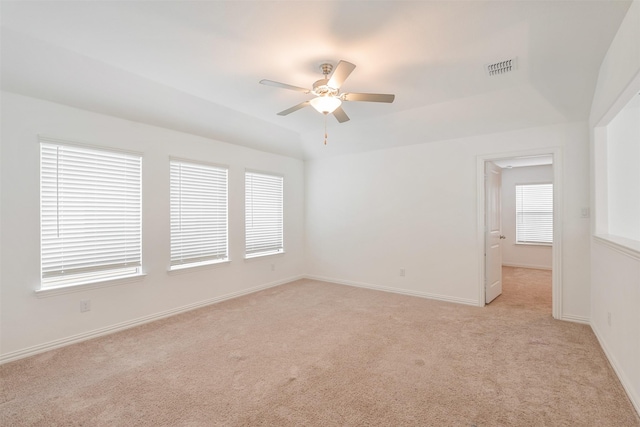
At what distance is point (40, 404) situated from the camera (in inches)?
84.4

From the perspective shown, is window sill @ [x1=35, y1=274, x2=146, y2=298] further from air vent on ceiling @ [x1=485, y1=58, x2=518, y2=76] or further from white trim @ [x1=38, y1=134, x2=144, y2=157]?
air vent on ceiling @ [x1=485, y1=58, x2=518, y2=76]

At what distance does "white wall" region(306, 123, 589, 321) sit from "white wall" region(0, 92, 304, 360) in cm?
149

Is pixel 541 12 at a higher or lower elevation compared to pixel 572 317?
higher

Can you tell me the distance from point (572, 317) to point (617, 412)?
196cm

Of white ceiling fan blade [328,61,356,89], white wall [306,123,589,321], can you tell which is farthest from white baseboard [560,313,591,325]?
white ceiling fan blade [328,61,356,89]

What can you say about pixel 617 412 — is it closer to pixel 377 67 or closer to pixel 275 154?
pixel 377 67

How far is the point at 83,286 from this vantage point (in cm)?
321

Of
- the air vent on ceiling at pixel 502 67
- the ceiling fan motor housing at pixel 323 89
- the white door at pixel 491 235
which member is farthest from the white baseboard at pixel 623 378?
the ceiling fan motor housing at pixel 323 89

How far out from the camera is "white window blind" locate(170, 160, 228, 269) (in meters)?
4.12

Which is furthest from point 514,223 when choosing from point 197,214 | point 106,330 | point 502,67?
point 106,330

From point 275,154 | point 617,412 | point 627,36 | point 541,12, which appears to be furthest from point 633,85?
point 275,154

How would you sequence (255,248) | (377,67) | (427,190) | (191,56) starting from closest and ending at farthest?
(191,56) < (377,67) < (427,190) < (255,248)

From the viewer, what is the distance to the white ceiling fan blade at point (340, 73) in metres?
2.32

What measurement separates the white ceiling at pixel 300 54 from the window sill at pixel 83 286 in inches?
73.5
